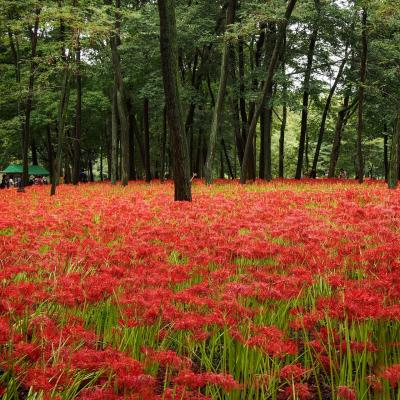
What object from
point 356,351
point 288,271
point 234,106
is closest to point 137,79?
point 234,106

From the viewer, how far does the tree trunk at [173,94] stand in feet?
35.2

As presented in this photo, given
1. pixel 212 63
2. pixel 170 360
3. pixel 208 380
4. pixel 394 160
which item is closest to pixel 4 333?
pixel 170 360

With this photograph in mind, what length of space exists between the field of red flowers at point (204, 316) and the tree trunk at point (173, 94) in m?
4.85

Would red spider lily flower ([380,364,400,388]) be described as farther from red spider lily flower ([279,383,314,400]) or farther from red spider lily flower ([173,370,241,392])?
red spider lily flower ([173,370,241,392])

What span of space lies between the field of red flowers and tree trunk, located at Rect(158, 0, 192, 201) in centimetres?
485

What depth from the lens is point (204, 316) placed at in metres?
3.03

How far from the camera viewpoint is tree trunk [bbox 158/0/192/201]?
10719 millimetres

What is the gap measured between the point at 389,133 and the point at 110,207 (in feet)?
84.2

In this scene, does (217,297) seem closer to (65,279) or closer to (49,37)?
(65,279)

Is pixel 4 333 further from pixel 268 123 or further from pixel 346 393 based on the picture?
pixel 268 123

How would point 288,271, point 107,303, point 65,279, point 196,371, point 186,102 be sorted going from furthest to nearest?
point 186,102
point 288,271
point 65,279
point 107,303
point 196,371

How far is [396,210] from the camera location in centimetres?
785

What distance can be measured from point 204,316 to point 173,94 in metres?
8.73

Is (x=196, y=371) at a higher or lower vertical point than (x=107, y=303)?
lower
